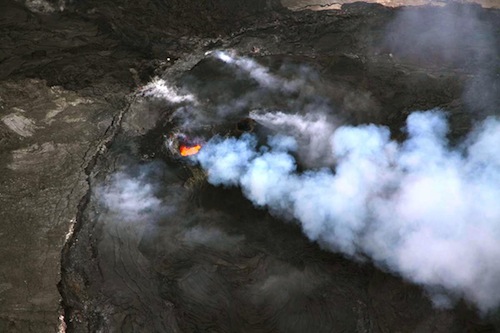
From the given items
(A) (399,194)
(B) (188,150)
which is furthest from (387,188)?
(B) (188,150)

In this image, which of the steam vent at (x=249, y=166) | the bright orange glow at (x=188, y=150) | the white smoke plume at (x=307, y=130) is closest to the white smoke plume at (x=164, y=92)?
the steam vent at (x=249, y=166)

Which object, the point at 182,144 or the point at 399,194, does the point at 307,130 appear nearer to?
the point at 399,194

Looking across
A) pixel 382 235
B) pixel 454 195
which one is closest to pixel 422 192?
pixel 454 195

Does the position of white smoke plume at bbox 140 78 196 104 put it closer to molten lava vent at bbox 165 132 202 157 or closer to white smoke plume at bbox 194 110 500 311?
molten lava vent at bbox 165 132 202 157

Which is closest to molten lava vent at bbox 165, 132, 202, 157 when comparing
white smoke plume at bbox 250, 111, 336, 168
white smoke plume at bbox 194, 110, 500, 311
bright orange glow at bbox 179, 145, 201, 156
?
bright orange glow at bbox 179, 145, 201, 156

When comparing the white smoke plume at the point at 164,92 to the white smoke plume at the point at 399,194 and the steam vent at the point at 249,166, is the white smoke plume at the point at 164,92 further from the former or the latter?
the white smoke plume at the point at 399,194

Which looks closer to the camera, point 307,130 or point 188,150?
point 188,150

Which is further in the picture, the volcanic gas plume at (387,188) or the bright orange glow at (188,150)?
the bright orange glow at (188,150)
